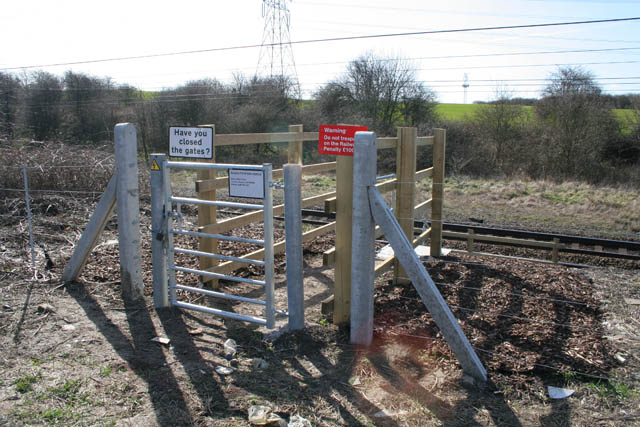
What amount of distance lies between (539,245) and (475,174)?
15728 millimetres

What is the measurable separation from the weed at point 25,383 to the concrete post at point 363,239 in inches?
100

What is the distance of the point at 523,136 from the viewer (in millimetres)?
24344

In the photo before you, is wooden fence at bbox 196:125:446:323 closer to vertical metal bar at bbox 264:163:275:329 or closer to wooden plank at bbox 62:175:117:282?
vertical metal bar at bbox 264:163:275:329

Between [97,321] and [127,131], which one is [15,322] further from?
[127,131]

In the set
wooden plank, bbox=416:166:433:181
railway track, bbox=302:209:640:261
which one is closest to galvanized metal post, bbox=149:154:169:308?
wooden plank, bbox=416:166:433:181

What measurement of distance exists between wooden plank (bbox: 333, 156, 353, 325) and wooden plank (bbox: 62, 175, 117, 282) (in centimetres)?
254

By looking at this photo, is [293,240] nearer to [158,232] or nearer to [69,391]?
[158,232]

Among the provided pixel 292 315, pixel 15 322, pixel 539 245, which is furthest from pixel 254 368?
pixel 539 245

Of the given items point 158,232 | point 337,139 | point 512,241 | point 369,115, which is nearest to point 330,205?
point 337,139

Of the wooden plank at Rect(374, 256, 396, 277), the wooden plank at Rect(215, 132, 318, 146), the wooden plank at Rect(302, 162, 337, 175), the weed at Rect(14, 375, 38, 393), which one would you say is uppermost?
the wooden plank at Rect(215, 132, 318, 146)

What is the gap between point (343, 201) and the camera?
451 cm

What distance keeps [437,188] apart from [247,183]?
12.4ft

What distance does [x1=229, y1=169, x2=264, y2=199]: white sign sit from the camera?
4.41 m

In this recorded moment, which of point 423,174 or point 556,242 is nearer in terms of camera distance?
point 423,174
